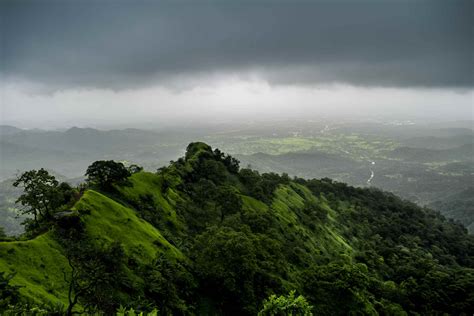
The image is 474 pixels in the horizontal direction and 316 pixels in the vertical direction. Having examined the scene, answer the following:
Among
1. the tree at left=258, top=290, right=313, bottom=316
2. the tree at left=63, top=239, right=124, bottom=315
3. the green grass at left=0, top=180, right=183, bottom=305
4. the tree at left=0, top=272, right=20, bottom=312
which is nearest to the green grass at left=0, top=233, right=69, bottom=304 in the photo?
the green grass at left=0, top=180, right=183, bottom=305

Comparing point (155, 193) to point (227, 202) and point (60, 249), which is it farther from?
point (60, 249)

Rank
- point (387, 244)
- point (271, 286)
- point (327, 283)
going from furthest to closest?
1. point (387, 244)
2. point (327, 283)
3. point (271, 286)

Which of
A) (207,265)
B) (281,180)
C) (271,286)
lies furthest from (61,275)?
(281,180)

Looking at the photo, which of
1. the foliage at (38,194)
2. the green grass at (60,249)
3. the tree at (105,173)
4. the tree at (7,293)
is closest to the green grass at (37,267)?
the green grass at (60,249)

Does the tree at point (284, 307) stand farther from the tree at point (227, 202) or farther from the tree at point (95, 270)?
the tree at point (227, 202)

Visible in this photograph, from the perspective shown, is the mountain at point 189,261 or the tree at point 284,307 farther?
the mountain at point 189,261

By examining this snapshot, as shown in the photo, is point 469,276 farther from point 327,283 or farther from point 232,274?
point 232,274
